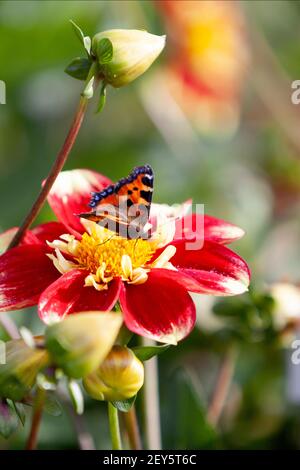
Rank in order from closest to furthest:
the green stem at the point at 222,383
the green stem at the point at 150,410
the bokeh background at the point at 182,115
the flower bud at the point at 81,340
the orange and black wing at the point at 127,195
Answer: the flower bud at the point at 81,340 < the orange and black wing at the point at 127,195 < the green stem at the point at 150,410 < the green stem at the point at 222,383 < the bokeh background at the point at 182,115

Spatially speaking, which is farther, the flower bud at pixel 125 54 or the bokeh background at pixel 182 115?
the bokeh background at pixel 182 115

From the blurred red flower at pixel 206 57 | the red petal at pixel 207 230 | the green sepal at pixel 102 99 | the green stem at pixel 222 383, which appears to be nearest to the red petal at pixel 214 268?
the red petal at pixel 207 230

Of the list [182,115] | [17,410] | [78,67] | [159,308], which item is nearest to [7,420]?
[17,410]

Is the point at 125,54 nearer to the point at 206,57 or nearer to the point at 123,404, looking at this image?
the point at 123,404

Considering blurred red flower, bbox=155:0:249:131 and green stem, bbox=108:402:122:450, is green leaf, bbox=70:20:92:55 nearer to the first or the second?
green stem, bbox=108:402:122:450

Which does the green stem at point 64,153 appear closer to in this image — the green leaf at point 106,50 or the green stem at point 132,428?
the green leaf at point 106,50

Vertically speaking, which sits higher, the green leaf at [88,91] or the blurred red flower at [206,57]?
the green leaf at [88,91]
